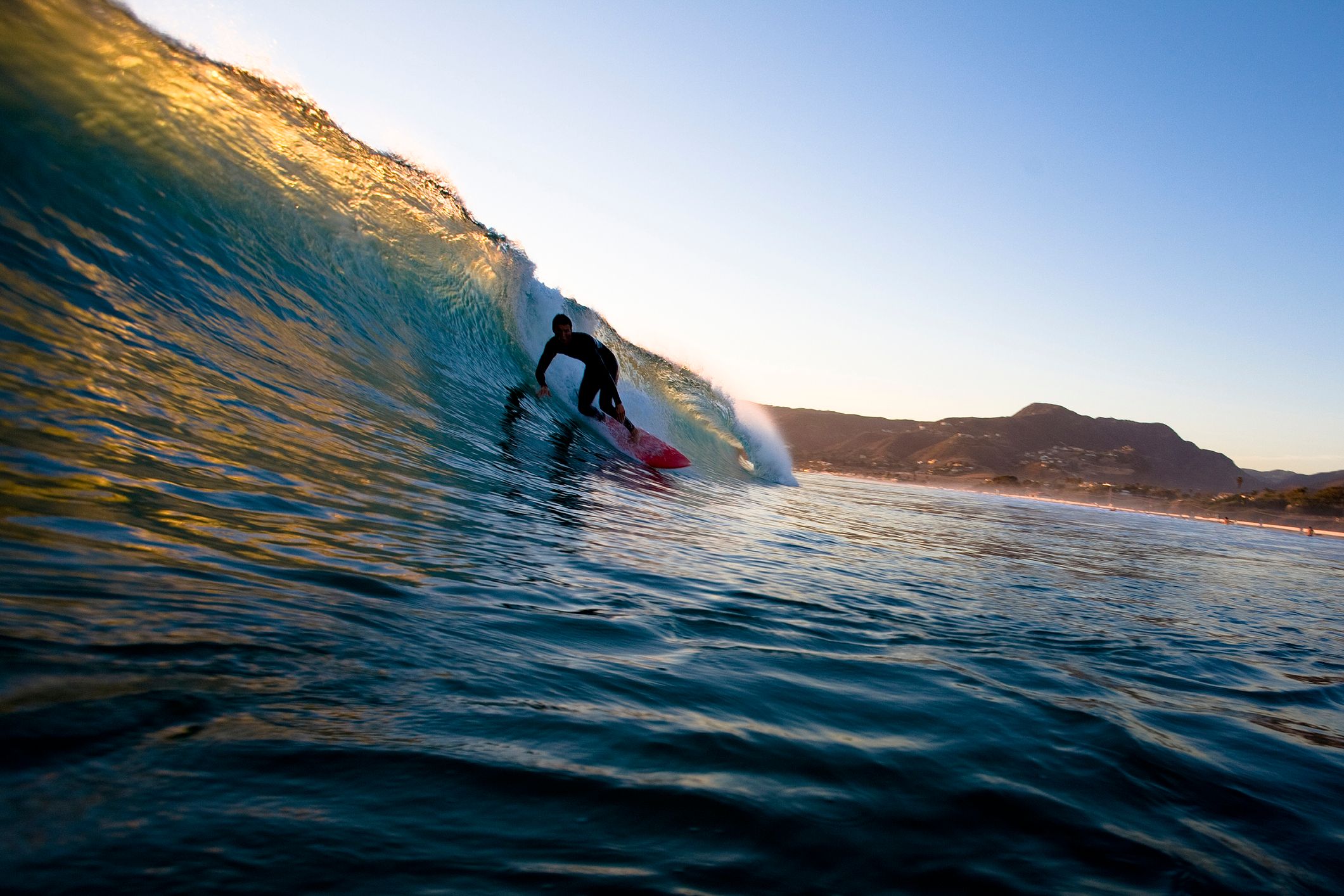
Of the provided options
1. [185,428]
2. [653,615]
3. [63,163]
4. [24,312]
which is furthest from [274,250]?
[653,615]

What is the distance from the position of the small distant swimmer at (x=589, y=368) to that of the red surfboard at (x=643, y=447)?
0.09 m

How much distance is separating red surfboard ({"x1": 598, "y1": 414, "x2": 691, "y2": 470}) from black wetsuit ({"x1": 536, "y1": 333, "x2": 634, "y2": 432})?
0.14 m

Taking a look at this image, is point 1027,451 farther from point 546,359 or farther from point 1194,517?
point 546,359

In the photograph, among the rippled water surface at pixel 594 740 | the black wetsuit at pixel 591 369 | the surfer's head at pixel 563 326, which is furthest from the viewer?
the black wetsuit at pixel 591 369

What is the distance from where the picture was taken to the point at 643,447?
11555 millimetres

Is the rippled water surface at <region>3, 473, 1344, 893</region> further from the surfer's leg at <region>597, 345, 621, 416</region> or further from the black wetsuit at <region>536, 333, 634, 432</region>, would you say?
the surfer's leg at <region>597, 345, 621, 416</region>

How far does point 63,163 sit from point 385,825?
7.35m

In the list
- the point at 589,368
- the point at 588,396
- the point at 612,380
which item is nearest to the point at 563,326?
the point at 589,368

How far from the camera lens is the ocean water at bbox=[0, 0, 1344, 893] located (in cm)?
140

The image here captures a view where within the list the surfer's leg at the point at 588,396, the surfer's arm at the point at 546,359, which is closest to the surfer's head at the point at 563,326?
the surfer's arm at the point at 546,359

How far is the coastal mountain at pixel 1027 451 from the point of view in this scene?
85875 millimetres

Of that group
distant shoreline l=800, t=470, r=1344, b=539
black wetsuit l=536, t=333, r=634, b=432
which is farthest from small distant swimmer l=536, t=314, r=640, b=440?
distant shoreline l=800, t=470, r=1344, b=539

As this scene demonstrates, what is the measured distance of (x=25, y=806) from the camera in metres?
1.15

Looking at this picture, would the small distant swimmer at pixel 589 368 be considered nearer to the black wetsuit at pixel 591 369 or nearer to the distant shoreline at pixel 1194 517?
the black wetsuit at pixel 591 369
